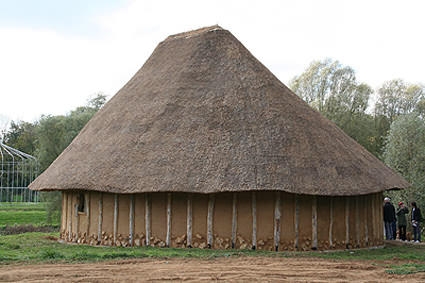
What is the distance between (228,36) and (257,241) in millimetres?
10213

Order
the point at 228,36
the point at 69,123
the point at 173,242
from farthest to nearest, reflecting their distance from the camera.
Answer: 1. the point at 69,123
2. the point at 228,36
3. the point at 173,242

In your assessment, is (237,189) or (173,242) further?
(173,242)

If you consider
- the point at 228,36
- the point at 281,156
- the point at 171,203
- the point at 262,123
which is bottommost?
the point at 171,203

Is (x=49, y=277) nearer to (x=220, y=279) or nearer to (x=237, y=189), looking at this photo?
(x=220, y=279)

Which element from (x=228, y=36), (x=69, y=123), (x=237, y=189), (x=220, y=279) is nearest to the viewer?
(x=220, y=279)

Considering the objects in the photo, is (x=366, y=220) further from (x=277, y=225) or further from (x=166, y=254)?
(x=166, y=254)

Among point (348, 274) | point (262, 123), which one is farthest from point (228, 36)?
point (348, 274)

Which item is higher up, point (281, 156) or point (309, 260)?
point (281, 156)

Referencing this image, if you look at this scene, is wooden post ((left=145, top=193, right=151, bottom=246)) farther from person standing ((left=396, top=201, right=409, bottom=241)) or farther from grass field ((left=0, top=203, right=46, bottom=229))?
grass field ((left=0, top=203, right=46, bottom=229))

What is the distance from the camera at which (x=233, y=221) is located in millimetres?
16844

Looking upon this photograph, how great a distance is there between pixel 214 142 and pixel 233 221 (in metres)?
2.75

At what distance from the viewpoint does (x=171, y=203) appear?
17.4 m

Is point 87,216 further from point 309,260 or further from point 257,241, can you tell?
point 309,260

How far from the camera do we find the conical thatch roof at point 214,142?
1684 centimetres
